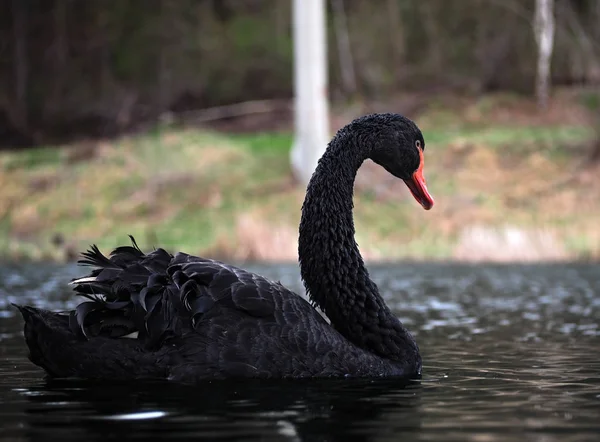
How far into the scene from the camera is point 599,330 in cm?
876

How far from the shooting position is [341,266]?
249 inches

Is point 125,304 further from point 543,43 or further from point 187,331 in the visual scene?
point 543,43

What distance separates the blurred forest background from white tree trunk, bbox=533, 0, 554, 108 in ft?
0.77

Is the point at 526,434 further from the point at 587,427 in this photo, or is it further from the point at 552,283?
the point at 552,283

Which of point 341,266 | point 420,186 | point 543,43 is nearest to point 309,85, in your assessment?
point 543,43

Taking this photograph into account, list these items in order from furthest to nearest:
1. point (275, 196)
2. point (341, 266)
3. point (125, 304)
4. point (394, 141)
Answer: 1. point (275, 196)
2. point (394, 141)
3. point (341, 266)
4. point (125, 304)

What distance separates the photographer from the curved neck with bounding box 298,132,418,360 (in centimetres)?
625

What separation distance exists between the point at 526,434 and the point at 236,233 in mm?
14979

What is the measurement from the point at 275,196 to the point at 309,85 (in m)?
2.59

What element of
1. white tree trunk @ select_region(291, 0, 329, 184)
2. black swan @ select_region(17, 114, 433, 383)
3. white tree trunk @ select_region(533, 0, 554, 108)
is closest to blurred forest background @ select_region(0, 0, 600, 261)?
white tree trunk @ select_region(533, 0, 554, 108)

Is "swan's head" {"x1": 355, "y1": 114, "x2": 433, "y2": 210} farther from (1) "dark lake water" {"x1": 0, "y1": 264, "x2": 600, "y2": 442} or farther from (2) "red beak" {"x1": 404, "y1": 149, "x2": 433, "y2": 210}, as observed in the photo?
(1) "dark lake water" {"x1": 0, "y1": 264, "x2": 600, "y2": 442}

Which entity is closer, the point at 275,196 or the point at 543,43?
the point at 275,196

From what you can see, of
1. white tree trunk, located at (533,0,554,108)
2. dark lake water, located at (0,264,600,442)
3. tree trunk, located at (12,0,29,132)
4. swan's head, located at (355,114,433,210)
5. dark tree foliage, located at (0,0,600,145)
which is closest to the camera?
dark lake water, located at (0,264,600,442)

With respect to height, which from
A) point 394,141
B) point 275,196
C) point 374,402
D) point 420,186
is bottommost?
point 374,402
